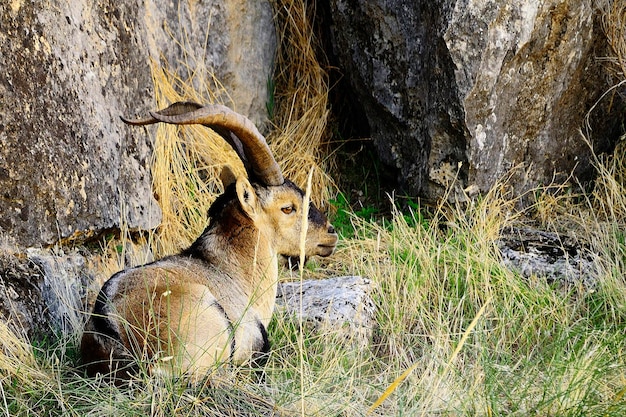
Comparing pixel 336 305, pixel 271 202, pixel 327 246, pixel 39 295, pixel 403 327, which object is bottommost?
pixel 403 327

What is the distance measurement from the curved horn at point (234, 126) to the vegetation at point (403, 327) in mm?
245

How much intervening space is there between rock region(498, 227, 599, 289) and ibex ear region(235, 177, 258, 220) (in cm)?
182

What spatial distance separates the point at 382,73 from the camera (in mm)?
7074

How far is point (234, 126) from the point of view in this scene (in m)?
4.34

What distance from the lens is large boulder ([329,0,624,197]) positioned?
6.38 m

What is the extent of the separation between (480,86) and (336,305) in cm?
210

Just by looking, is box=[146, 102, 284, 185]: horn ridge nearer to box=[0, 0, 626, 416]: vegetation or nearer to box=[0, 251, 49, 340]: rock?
box=[0, 0, 626, 416]: vegetation

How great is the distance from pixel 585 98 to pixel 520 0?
1.00m

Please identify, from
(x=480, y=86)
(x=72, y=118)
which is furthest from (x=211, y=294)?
(x=480, y=86)

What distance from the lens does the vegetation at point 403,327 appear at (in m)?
3.85

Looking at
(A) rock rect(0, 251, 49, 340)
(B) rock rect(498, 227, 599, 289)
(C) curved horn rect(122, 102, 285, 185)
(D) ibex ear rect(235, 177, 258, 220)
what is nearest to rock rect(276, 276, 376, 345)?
(D) ibex ear rect(235, 177, 258, 220)

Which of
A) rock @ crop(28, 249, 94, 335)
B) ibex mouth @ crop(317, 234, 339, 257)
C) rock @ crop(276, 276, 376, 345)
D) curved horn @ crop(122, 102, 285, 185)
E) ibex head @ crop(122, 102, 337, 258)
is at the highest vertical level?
curved horn @ crop(122, 102, 285, 185)

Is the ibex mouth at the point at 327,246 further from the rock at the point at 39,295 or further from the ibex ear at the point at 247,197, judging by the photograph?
the rock at the point at 39,295

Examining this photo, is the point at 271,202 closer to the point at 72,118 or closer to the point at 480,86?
the point at 72,118
